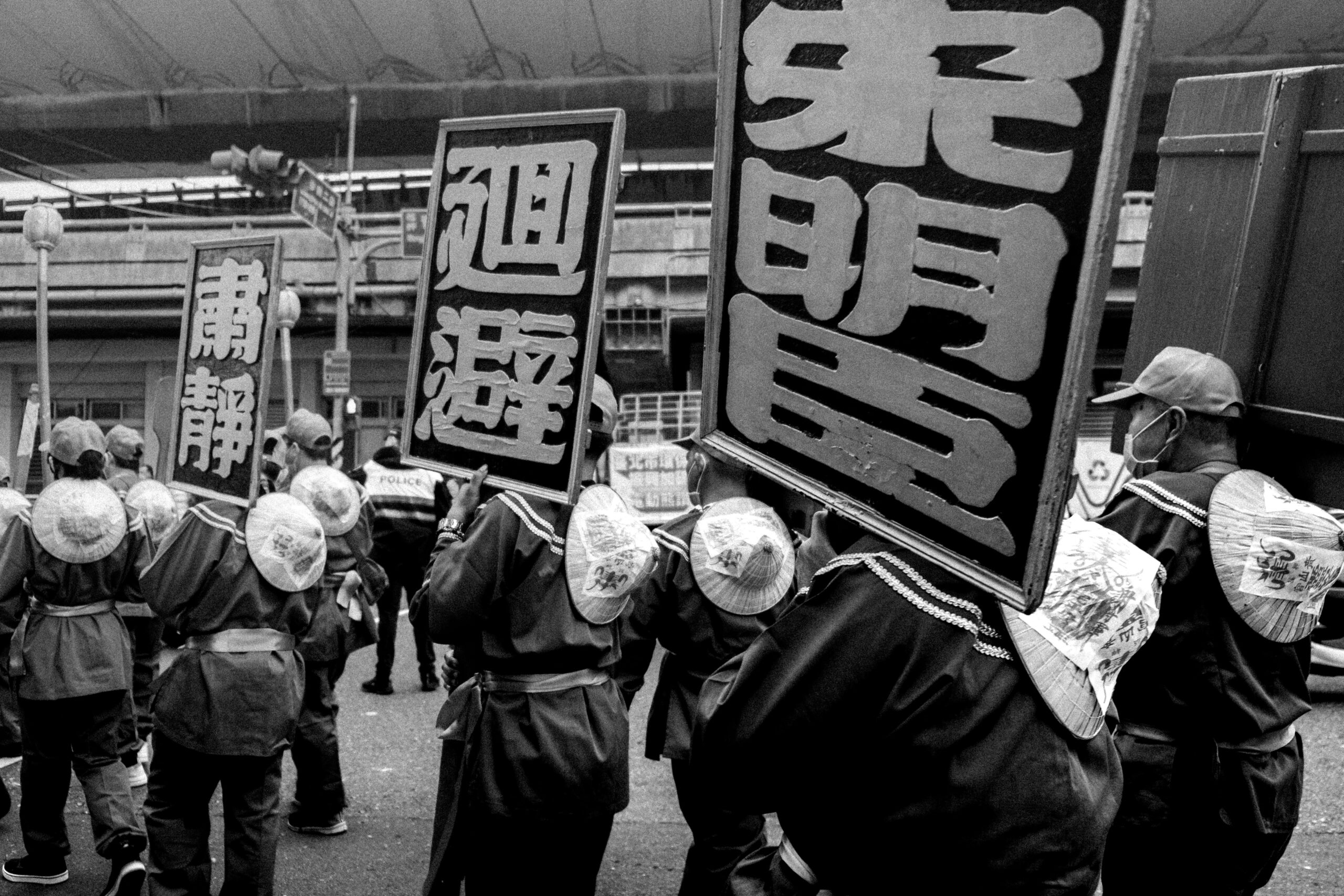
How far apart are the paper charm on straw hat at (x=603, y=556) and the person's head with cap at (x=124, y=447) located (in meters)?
5.58

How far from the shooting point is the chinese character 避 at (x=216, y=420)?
4.41 meters

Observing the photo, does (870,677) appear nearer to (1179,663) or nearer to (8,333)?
(1179,663)

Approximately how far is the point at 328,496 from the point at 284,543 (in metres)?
2.10

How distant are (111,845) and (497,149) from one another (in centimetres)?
339

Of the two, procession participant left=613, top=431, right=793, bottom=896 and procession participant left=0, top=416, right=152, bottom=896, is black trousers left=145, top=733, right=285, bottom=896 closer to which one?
procession participant left=0, top=416, right=152, bottom=896

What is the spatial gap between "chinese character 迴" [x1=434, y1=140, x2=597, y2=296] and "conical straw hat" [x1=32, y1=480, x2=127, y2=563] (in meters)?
2.46

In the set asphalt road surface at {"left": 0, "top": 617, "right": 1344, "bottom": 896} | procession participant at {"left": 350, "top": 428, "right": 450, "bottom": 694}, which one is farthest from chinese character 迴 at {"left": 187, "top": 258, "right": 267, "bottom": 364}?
procession participant at {"left": 350, "top": 428, "right": 450, "bottom": 694}

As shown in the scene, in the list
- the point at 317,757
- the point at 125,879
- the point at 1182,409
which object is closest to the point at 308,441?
the point at 317,757

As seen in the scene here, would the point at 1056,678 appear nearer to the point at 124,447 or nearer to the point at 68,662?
the point at 68,662

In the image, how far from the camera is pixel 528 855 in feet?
11.4

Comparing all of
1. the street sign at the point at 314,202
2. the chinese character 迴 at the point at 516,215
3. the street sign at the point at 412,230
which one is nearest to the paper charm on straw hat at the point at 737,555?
the chinese character 迴 at the point at 516,215

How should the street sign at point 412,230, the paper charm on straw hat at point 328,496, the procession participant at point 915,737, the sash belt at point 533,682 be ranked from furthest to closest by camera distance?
the street sign at point 412,230 → the paper charm on straw hat at point 328,496 → the sash belt at point 533,682 → the procession participant at point 915,737

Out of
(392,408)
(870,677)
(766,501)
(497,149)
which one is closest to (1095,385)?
(392,408)

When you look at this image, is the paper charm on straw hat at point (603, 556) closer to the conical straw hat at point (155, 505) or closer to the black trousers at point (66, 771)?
the black trousers at point (66, 771)
